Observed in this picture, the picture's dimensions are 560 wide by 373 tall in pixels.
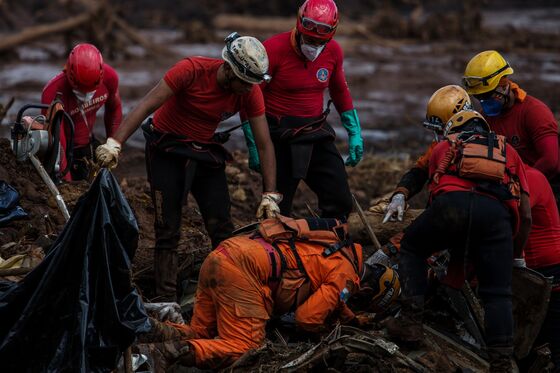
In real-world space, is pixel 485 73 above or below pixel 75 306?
above

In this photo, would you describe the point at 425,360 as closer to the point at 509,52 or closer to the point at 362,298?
A: the point at 362,298

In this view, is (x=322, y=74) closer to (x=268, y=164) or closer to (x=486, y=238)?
(x=268, y=164)

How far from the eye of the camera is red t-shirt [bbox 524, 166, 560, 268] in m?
6.18

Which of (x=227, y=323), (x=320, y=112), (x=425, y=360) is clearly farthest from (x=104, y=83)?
(x=425, y=360)

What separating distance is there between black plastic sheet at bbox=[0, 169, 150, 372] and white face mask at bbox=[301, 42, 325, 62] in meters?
2.46

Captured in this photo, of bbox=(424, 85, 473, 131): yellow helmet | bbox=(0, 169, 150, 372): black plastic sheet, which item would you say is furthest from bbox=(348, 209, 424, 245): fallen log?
bbox=(0, 169, 150, 372): black plastic sheet

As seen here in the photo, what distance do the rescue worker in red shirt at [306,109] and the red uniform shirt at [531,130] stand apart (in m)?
1.31

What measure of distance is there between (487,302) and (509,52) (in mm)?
18704

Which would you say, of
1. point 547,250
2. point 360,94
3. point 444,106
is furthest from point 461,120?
point 360,94

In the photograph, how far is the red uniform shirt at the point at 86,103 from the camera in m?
7.85

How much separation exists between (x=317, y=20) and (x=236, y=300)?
2.39 m

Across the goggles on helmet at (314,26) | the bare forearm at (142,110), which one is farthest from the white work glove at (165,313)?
the goggles on helmet at (314,26)

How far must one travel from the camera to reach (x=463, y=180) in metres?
5.56

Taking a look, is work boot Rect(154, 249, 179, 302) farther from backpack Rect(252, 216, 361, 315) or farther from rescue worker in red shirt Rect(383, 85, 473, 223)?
rescue worker in red shirt Rect(383, 85, 473, 223)
